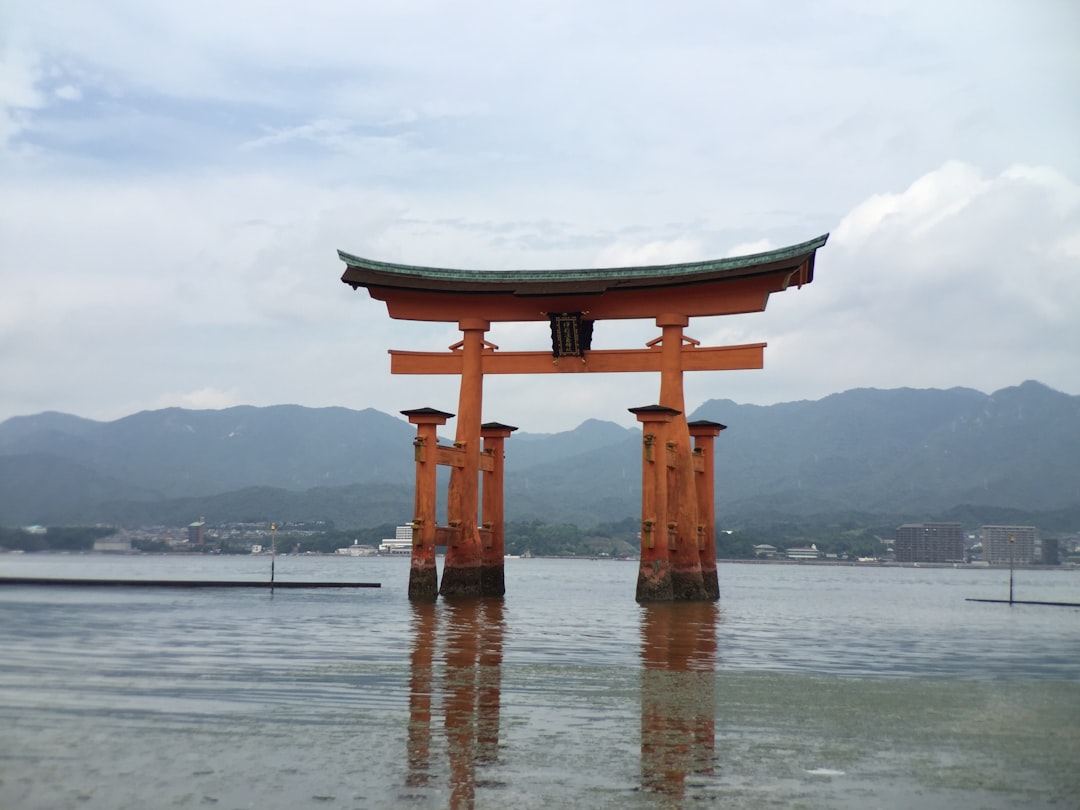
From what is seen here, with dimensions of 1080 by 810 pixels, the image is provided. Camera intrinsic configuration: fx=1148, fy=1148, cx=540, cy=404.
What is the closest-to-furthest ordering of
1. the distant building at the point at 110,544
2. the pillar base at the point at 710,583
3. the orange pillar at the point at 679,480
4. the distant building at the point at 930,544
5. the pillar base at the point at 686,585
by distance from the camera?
the orange pillar at the point at 679,480, the pillar base at the point at 686,585, the pillar base at the point at 710,583, the distant building at the point at 110,544, the distant building at the point at 930,544

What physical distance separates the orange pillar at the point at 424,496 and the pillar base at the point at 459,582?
1535 mm

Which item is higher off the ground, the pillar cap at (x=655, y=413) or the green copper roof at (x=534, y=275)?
the green copper roof at (x=534, y=275)

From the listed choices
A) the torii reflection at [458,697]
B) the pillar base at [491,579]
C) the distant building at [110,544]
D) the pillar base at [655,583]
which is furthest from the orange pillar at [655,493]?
the distant building at [110,544]

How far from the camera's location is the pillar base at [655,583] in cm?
3164

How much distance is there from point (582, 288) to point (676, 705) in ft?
70.7

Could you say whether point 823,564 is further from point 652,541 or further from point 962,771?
point 962,771

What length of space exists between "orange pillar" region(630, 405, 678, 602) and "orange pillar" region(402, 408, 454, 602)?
561 cm

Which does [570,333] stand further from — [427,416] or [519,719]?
[519,719]

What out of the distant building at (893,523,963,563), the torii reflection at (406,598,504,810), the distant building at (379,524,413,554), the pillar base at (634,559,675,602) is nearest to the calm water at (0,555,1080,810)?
the torii reflection at (406,598,504,810)

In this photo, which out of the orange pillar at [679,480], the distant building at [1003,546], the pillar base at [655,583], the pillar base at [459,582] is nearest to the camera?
the pillar base at [655,583]

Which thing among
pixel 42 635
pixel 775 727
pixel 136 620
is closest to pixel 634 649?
pixel 775 727

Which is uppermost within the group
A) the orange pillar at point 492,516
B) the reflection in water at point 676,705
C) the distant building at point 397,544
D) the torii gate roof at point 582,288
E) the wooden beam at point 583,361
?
the torii gate roof at point 582,288

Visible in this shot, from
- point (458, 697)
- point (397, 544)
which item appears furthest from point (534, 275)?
point (397, 544)

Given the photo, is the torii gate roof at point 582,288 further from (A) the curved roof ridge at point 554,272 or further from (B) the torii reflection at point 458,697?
(B) the torii reflection at point 458,697
